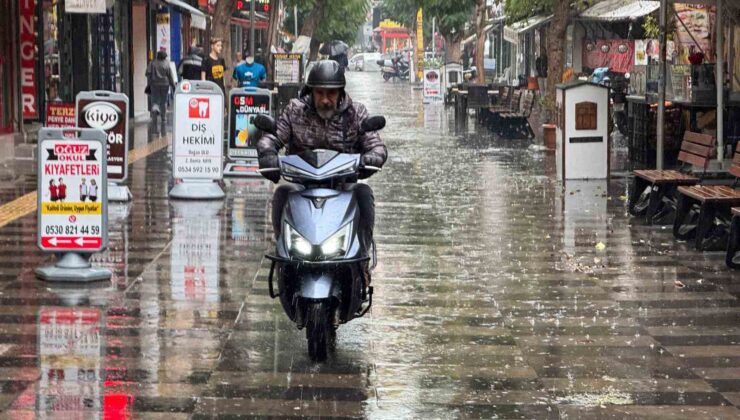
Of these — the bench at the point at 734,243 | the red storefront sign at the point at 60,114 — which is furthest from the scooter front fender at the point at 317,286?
the red storefront sign at the point at 60,114

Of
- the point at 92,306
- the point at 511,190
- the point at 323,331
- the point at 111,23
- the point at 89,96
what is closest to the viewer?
the point at 323,331

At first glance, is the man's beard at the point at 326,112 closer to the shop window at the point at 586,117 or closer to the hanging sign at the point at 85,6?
the shop window at the point at 586,117

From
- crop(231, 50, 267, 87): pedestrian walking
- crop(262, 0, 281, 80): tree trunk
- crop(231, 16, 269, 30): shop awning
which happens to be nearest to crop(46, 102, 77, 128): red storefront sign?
crop(231, 50, 267, 87): pedestrian walking

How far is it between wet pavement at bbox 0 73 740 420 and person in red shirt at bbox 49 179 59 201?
656mm

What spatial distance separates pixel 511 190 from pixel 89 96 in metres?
5.80

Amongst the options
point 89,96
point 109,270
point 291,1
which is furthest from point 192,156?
point 291,1

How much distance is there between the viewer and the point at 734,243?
11070mm

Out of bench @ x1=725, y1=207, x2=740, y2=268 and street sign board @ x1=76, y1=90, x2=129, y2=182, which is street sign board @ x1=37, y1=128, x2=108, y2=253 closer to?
street sign board @ x1=76, y1=90, x2=129, y2=182

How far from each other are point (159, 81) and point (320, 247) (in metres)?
23.5

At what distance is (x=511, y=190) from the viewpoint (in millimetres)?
17469

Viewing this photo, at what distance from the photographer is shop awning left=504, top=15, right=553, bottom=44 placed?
44931 mm

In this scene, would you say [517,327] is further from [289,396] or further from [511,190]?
[511,190]

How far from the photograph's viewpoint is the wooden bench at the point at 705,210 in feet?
39.5

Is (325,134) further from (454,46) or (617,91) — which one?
(454,46)
